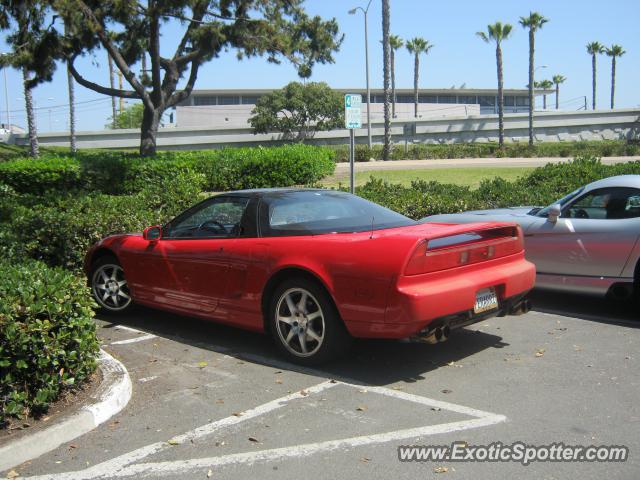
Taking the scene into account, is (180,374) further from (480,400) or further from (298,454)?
(480,400)

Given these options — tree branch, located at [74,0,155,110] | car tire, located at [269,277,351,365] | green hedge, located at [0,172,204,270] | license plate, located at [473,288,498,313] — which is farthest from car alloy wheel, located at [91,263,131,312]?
tree branch, located at [74,0,155,110]

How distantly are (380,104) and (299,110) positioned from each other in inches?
1169

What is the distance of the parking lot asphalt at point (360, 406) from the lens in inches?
146

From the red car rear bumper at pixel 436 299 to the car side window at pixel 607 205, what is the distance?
2303 millimetres

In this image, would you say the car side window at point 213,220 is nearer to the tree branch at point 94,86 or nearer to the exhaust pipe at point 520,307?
the exhaust pipe at point 520,307

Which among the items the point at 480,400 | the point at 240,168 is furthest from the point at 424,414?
the point at 240,168

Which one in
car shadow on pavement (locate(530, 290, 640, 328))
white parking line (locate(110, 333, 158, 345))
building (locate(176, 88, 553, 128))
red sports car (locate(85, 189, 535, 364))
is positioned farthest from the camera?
building (locate(176, 88, 553, 128))

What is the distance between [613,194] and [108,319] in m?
5.65

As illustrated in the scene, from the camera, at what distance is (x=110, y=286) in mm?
7098

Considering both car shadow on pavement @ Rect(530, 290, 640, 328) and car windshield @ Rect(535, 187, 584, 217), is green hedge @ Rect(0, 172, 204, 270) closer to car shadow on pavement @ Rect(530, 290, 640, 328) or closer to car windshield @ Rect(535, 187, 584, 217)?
car windshield @ Rect(535, 187, 584, 217)

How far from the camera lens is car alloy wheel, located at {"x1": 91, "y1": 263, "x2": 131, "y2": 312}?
7.04 m

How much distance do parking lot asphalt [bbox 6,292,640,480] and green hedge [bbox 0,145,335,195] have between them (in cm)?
1235

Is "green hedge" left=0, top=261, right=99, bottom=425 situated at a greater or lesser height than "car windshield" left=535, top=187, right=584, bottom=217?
lesser

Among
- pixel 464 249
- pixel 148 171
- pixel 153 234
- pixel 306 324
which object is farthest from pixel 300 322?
pixel 148 171
